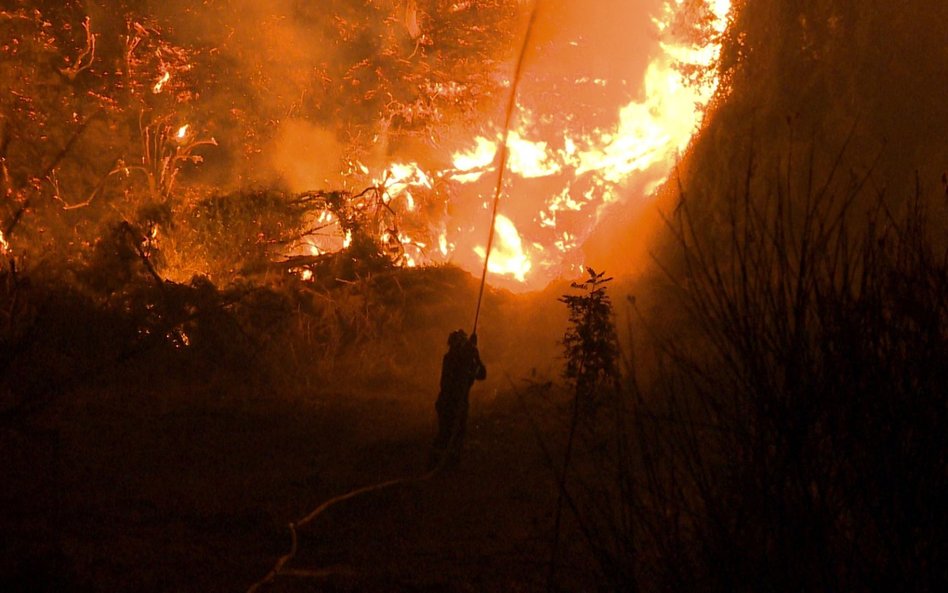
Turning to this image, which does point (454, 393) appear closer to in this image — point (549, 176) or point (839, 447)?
point (839, 447)

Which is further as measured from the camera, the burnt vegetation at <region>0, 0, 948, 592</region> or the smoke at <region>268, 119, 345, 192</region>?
the smoke at <region>268, 119, 345, 192</region>

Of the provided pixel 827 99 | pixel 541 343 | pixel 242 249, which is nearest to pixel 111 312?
pixel 242 249

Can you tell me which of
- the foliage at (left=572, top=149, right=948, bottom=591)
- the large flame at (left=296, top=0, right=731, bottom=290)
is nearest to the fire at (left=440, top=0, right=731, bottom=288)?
the large flame at (left=296, top=0, right=731, bottom=290)

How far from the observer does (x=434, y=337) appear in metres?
13.8

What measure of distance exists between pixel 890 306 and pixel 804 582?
3.26 feet

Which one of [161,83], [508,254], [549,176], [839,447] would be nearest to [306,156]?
[161,83]

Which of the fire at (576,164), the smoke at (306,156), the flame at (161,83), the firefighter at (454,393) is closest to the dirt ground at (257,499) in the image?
the firefighter at (454,393)

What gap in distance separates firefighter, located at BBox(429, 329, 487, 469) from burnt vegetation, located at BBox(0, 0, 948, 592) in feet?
1.62

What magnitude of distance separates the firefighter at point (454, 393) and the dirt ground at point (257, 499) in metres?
0.27

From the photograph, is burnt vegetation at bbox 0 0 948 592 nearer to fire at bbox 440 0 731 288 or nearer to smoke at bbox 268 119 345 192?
smoke at bbox 268 119 345 192

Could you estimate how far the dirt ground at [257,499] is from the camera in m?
5.50

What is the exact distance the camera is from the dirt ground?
18.0 ft

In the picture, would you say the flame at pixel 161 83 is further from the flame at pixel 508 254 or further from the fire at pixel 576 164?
the flame at pixel 508 254

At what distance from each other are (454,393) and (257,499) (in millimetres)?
2115
